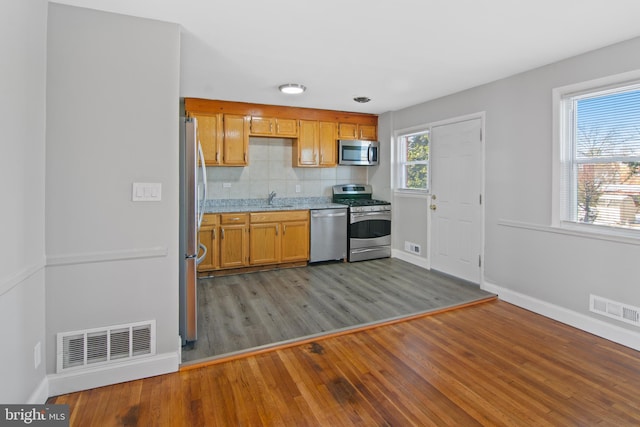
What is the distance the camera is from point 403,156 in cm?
546

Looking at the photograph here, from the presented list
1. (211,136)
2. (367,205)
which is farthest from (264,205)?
(367,205)

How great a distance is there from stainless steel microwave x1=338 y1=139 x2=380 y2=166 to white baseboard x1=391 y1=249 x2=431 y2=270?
1497 millimetres

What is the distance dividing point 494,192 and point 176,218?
10.6ft

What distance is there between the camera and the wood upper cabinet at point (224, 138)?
15.4 ft

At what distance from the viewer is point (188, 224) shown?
8.64 ft

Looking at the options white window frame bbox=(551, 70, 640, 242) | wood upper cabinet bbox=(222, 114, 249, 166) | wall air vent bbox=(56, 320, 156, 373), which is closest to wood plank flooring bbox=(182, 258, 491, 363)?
wall air vent bbox=(56, 320, 156, 373)

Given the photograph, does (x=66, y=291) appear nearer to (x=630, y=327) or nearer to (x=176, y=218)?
(x=176, y=218)

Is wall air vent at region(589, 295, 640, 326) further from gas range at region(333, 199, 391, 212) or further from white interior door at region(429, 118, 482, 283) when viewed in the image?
gas range at region(333, 199, 391, 212)

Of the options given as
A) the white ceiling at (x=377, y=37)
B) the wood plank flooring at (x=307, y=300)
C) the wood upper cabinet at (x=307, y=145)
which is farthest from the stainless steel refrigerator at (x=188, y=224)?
the wood upper cabinet at (x=307, y=145)

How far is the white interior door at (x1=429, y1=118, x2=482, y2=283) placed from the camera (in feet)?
13.5

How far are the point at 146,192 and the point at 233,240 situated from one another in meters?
2.42

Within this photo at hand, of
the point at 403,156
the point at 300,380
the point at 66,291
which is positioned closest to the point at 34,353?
the point at 66,291

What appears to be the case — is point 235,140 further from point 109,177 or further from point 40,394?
point 40,394

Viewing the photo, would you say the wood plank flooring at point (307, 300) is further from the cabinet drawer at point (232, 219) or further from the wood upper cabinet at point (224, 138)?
the wood upper cabinet at point (224, 138)
